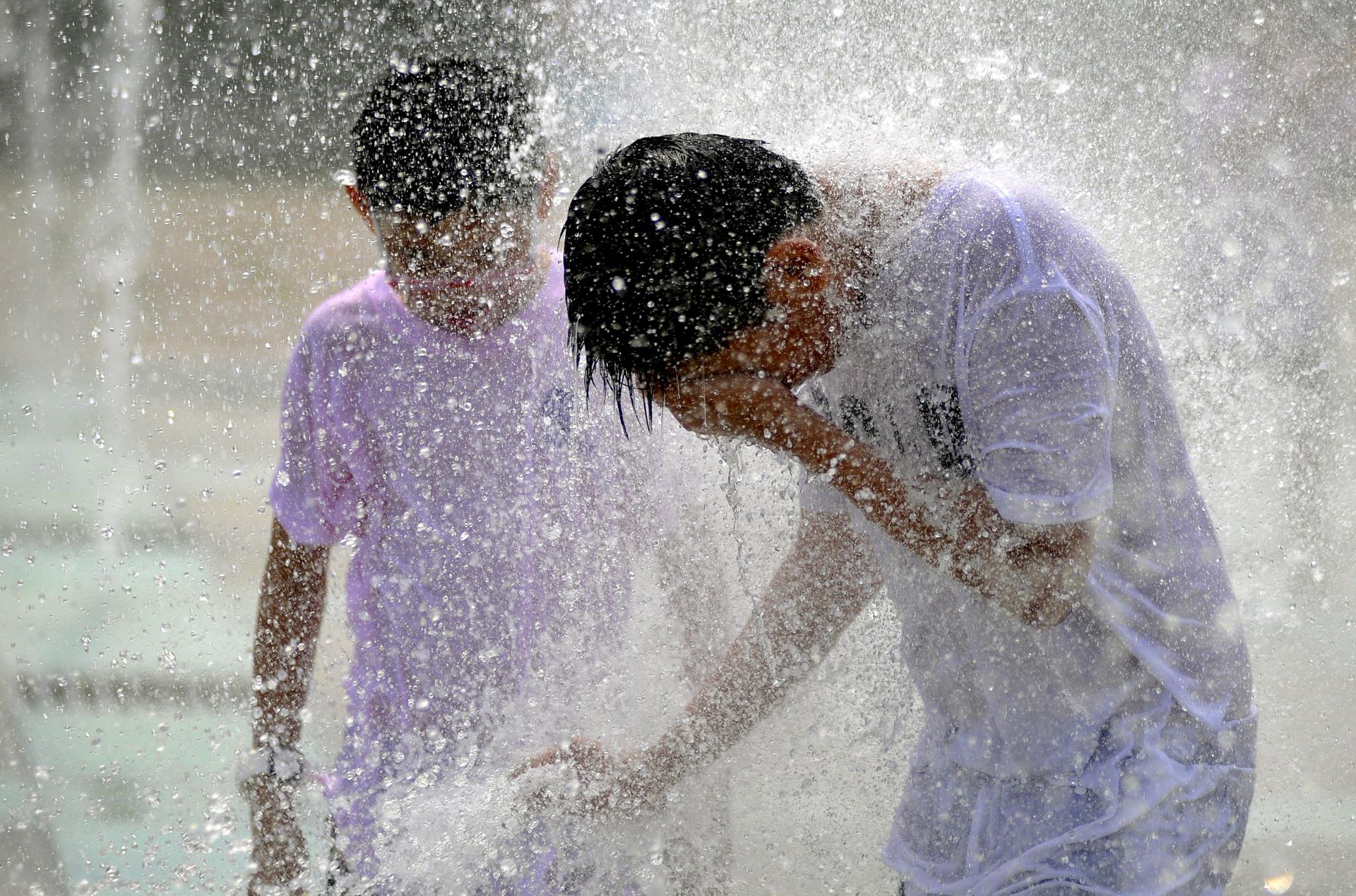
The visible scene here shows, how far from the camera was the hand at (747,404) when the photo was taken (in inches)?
51.8

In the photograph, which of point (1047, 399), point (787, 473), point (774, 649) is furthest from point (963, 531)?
point (787, 473)

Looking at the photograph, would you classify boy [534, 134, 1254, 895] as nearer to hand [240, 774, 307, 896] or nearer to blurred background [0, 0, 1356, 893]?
blurred background [0, 0, 1356, 893]

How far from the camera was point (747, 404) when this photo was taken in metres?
1.32

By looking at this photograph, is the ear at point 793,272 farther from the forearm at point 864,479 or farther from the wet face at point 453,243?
the wet face at point 453,243

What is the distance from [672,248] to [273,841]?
1.17 meters

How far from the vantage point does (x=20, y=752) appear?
3791mm

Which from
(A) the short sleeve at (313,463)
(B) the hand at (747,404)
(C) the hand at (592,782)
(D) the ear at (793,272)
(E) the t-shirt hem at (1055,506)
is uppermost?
(A) the short sleeve at (313,463)

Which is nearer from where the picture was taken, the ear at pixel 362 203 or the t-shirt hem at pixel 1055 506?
the t-shirt hem at pixel 1055 506

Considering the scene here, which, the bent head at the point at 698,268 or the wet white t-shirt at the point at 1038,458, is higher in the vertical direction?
the bent head at the point at 698,268

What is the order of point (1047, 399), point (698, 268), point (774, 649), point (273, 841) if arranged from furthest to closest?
point (273, 841) < point (774, 649) < point (698, 268) < point (1047, 399)

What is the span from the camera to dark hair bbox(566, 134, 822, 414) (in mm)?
1269

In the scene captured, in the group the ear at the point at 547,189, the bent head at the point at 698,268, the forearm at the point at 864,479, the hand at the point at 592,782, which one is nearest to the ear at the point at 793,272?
the bent head at the point at 698,268

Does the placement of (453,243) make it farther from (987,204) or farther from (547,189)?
(987,204)

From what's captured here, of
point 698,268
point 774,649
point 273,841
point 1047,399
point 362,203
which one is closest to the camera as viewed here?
point 1047,399
